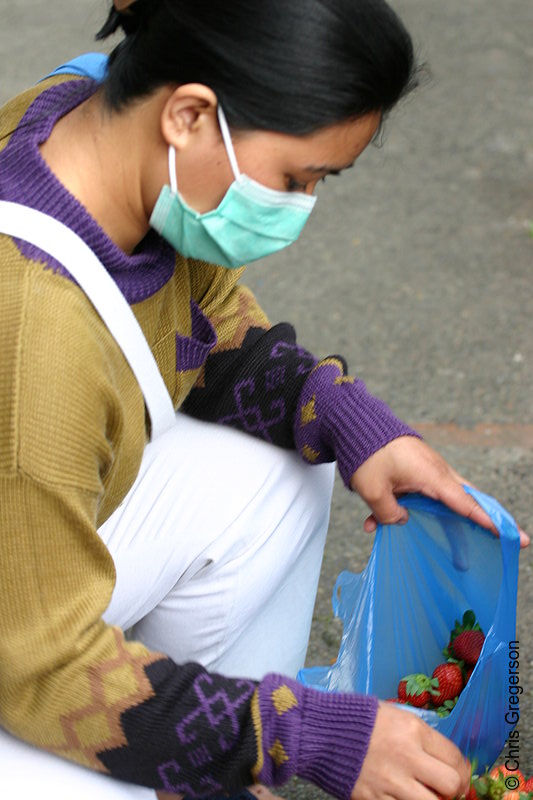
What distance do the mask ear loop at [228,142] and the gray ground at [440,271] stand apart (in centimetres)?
108

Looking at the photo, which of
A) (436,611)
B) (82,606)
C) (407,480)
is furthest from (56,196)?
(436,611)

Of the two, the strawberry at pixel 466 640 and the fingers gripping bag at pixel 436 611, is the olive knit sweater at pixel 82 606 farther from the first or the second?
the strawberry at pixel 466 640

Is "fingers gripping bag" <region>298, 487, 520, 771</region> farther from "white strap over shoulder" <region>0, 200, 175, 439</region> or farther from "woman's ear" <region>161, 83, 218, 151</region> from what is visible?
"woman's ear" <region>161, 83, 218, 151</region>

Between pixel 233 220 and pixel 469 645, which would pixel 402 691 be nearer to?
pixel 469 645

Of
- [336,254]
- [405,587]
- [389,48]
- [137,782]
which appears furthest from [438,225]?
[137,782]

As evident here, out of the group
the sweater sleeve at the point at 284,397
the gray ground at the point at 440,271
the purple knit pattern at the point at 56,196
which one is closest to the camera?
the purple knit pattern at the point at 56,196

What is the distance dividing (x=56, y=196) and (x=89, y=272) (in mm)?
109

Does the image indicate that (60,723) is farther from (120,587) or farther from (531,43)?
(531,43)

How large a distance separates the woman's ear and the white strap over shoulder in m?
0.18

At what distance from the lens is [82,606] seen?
1.32 metres

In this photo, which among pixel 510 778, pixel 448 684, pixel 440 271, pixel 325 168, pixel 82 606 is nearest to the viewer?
pixel 82 606

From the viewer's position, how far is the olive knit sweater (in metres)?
1.27

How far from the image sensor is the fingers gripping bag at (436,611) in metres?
1.62

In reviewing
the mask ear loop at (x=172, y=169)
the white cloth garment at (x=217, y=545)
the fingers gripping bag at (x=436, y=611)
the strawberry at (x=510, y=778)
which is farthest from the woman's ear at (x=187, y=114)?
the strawberry at (x=510, y=778)
